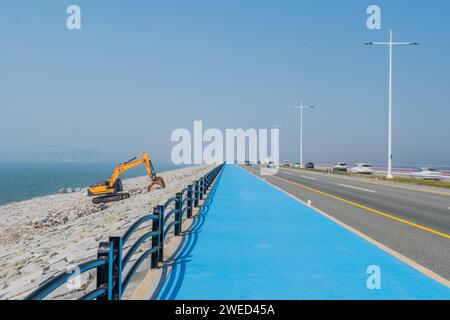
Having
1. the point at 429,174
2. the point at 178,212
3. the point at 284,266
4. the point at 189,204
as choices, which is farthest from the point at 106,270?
the point at 429,174

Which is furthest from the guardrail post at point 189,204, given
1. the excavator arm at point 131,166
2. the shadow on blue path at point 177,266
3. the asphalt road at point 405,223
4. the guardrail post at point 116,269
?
the excavator arm at point 131,166

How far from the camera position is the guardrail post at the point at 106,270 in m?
4.73

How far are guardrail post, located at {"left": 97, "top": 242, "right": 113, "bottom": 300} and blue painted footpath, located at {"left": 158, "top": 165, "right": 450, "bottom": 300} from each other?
1.28 meters

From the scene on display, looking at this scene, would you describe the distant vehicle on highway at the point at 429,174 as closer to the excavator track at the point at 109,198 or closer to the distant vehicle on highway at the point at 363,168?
the distant vehicle on highway at the point at 363,168

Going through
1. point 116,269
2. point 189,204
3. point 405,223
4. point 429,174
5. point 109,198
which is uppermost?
point 116,269

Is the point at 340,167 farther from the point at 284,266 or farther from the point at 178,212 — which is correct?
A: the point at 284,266

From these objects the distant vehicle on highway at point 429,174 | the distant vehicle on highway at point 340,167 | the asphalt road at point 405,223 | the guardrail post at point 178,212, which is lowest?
the distant vehicle on highway at point 340,167

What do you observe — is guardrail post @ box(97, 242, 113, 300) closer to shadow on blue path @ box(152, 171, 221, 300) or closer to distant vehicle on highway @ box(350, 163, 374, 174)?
shadow on blue path @ box(152, 171, 221, 300)

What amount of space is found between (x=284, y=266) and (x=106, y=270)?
3784 mm

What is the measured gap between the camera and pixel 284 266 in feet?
25.1

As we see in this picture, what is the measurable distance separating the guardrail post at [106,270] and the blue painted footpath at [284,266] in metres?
1.28

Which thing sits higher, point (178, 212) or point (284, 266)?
point (178, 212)
